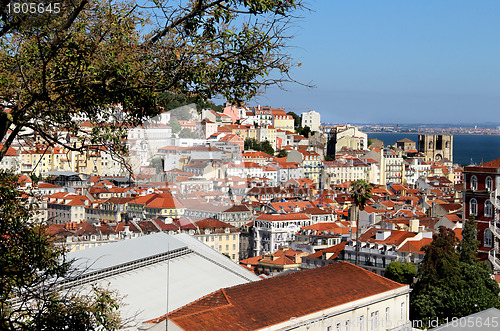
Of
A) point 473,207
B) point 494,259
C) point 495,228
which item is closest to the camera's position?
point 494,259

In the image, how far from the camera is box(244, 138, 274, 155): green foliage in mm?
78812

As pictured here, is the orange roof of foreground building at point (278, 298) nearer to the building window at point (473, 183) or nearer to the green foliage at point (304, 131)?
the building window at point (473, 183)

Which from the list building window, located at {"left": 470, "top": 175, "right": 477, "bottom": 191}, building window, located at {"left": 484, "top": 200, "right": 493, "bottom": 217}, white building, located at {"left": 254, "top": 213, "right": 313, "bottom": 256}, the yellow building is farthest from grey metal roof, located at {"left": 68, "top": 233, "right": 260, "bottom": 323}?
white building, located at {"left": 254, "top": 213, "right": 313, "bottom": 256}

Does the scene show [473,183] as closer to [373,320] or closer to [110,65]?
[373,320]

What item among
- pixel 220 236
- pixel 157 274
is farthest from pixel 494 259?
pixel 220 236

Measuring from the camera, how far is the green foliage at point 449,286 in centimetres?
2197

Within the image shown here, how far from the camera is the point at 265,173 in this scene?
225 ft

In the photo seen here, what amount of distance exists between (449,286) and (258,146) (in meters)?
57.9

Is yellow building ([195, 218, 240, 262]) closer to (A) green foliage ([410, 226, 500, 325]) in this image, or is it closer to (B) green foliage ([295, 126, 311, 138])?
(A) green foliage ([410, 226, 500, 325])

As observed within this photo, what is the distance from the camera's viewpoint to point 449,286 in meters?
22.8

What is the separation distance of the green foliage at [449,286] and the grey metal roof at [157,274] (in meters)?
6.29

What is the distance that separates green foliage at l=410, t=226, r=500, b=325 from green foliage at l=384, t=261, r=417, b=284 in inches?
117

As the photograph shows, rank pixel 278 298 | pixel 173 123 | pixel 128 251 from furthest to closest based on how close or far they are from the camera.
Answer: pixel 128 251
pixel 278 298
pixel 173 123

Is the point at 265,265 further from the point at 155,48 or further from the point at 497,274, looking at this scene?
the point at 155,48
